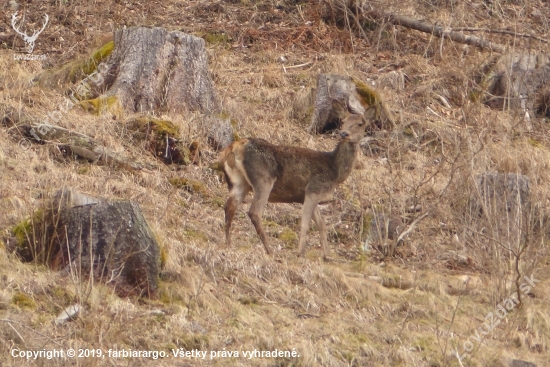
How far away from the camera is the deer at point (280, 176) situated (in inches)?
438

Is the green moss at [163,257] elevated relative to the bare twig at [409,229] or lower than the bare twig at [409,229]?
elevated

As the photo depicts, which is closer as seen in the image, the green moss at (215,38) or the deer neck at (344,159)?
the deer neck at (344,159)

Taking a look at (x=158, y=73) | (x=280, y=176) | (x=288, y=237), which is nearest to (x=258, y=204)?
(x=280, y=176)

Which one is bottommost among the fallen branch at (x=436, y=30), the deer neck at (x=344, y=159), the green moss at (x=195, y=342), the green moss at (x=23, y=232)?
the green moss at (x=195, y=342)

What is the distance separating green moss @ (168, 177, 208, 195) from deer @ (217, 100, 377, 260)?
67.0 inches

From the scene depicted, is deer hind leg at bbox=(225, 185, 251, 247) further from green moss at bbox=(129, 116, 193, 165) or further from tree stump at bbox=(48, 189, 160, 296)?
green moss at bbox=(129, 116, 193, 165)

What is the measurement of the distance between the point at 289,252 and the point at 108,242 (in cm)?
275

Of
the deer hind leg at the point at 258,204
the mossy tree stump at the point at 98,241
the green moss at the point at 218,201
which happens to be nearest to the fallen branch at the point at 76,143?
the green moss at the point at 218,201

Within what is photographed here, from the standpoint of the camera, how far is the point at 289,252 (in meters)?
11.5

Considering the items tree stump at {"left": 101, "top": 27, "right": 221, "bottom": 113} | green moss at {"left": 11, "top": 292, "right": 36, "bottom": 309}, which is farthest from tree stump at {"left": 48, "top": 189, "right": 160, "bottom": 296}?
tree stump at {"left": 101, "top": 27, "right": 221, "bottom": 113}

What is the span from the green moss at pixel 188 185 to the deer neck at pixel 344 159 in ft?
6.32

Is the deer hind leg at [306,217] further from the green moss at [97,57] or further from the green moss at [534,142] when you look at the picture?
the green moss at [534,142]

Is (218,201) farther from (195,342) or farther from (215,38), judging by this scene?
(215,38)

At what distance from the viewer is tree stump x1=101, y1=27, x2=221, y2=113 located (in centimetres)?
1455
